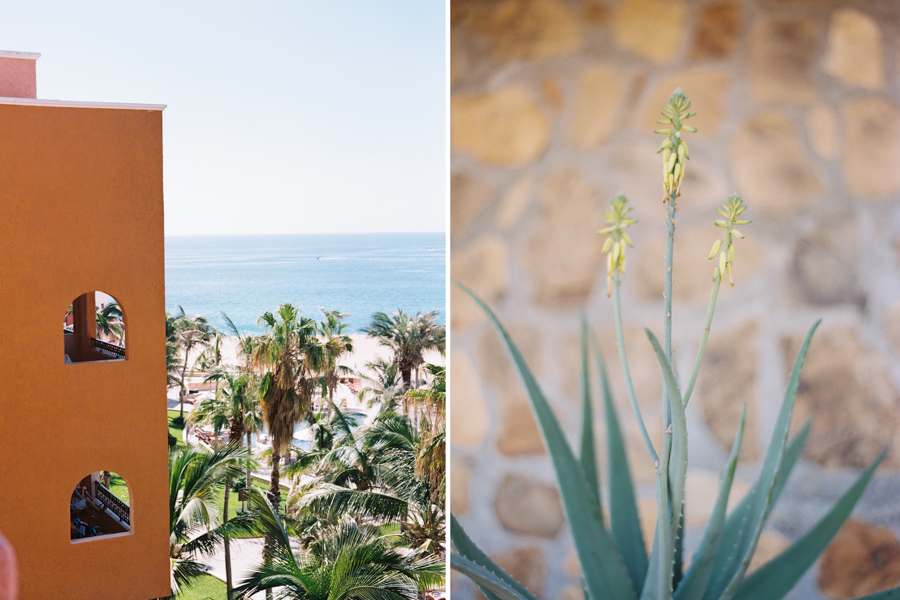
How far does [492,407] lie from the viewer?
1857 mm

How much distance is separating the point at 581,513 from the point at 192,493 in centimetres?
777

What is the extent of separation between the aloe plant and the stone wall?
0.20ft

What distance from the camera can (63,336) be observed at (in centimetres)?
705

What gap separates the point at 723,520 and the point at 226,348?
121 feet

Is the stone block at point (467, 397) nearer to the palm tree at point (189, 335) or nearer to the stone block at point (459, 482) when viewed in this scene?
the stone block at point (459, 482)

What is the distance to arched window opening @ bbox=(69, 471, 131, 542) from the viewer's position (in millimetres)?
7719

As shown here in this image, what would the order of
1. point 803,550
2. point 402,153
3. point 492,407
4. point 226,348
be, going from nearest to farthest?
1. point 803,550
2. point 492,407
3. point 226,348
4. point 402,153

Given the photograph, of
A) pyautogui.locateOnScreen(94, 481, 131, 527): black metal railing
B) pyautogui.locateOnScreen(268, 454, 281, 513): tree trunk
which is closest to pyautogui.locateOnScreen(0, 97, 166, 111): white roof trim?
pyautogui.locateOnScreen(94, 481, 131, 527): black metal railing

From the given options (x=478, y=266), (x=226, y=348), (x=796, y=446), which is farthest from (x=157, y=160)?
(x=226, y=348)

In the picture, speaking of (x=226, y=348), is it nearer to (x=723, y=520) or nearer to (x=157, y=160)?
(x=157, y=160)

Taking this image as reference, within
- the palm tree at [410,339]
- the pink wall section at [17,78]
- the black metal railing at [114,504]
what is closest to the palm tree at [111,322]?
the palm tree at [410,339]

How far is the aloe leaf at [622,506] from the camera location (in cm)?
165

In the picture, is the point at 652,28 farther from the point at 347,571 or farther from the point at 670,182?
the point at 347,571

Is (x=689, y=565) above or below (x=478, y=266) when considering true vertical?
below
